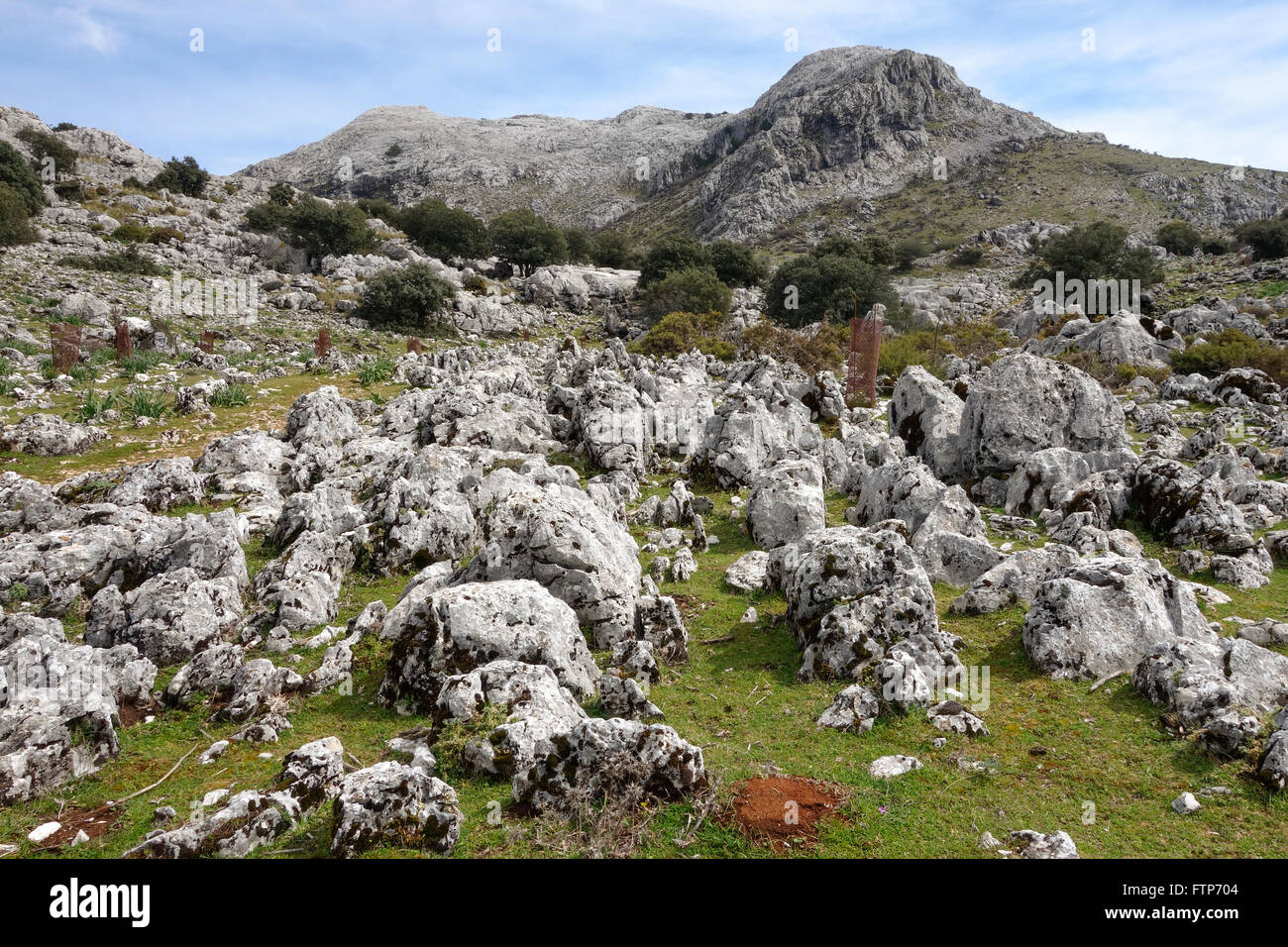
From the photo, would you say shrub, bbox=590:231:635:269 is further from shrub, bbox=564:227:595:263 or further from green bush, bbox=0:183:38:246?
green bush, bbox=0:183:38:246

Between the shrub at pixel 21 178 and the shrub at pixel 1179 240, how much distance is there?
9309 cm

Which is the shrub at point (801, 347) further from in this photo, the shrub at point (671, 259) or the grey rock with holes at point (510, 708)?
the grey rock with holes at point (510, 708)

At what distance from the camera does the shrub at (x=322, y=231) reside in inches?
2044

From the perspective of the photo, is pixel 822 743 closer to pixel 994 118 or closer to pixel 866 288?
pixel 866 288

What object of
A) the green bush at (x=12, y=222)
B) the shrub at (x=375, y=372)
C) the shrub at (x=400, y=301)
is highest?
the green bush at (x=12, y=222)

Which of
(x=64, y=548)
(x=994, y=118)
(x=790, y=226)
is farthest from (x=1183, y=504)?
(x=994, y=118)

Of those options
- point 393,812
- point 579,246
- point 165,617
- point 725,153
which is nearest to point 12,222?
point 579,246

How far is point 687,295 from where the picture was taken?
47688 mm

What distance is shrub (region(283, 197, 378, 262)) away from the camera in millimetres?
51906

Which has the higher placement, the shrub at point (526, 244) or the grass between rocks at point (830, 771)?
the shrub at point (526, 244)

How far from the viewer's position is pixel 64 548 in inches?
395

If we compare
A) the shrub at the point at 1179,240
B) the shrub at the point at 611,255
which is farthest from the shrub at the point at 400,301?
the shrub at the point at 1179,240

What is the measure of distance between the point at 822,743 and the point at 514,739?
3138 mm

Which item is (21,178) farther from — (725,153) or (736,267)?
(725,153)
